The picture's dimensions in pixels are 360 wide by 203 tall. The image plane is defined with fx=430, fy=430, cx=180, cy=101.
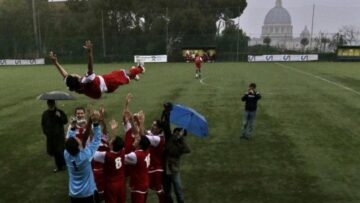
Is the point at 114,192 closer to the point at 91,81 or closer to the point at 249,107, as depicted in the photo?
the point at 91,81

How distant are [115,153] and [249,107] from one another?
7.63 m

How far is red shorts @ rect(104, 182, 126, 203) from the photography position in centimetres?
706

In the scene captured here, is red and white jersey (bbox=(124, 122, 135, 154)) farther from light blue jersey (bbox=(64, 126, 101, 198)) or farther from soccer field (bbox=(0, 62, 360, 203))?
soccer field (bbox=(0, 62, 360, 203))

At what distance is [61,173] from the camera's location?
10914 mm

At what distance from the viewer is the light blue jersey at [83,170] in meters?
6.30

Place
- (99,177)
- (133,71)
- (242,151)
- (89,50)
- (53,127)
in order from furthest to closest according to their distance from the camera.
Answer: (242,151), (53,127), (133,71), (99,177), (89,50)

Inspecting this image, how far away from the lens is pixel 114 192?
7094 millimetres

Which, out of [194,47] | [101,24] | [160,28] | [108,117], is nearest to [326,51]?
[194,47]

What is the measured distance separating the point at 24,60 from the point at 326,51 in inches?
1807

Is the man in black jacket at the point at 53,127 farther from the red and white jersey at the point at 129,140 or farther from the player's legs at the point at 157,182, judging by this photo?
the player's legs at the point at 157,182

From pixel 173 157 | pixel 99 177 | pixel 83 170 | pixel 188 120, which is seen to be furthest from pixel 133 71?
pixel 83 170

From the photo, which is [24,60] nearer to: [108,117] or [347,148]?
[108,117]

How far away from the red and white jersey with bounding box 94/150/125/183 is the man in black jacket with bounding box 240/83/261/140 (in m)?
7.38

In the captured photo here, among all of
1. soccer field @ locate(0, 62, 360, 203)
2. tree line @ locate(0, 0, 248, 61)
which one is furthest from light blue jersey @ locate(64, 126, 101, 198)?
tree line @ locate(0, 0, 248, 61)
